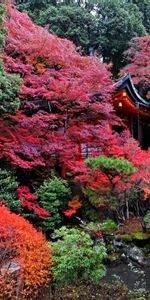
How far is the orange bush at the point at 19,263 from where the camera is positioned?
18.2ft

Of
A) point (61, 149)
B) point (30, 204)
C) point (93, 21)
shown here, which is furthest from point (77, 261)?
point (93, 21)

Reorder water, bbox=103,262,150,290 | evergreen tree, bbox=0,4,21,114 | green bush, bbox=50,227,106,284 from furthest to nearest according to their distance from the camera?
evergreen tree, bbox=0,4,21,114 → water, bbox=103,262,150,290 → green bush, bbox=50,227,106,284

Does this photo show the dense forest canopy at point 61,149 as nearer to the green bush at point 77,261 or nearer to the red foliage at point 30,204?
the red foliage at point 30,204

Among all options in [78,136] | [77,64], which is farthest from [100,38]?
[78,136]

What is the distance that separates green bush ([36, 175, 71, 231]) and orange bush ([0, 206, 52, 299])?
3.59m

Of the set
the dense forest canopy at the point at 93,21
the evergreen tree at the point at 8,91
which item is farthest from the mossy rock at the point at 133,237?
the dense forest canopy at the point at 93,21

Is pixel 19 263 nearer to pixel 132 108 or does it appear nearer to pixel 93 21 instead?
pixel 132 108

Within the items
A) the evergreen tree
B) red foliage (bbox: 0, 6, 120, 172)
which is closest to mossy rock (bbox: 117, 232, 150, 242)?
red foliage (bbox: 0, 6, 120, 172)

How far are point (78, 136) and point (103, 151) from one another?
1058 mm

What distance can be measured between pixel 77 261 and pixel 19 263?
1.03 meters

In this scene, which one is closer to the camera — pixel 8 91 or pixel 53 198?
pixel 8 91

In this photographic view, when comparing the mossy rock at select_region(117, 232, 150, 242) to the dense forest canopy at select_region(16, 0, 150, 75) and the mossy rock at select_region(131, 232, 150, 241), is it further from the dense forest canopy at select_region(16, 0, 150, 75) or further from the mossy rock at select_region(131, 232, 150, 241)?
the dense forest canopy at select_region(16, 0, 150, 75)

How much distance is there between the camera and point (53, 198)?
32.3ft

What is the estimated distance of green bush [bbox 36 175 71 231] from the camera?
9.80 metres
